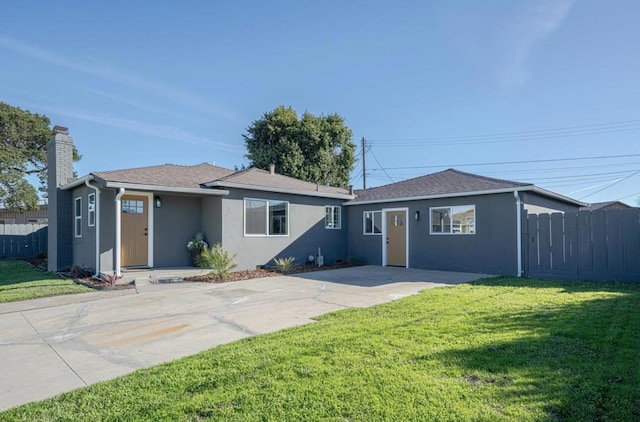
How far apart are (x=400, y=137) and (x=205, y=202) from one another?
21.6 meters

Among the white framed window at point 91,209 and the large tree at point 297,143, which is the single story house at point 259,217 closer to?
the white framed window at point 91,209

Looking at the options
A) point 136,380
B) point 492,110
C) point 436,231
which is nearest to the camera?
point 136,380

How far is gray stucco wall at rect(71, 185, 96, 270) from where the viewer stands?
10.8 metres

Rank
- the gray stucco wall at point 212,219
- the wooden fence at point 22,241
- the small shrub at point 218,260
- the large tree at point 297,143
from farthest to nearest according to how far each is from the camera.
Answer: the large tree at point 297,143 → the wooden fence at point 22,241 → the gray stucco wall at point 212,219 → the small shrub at point 218,260

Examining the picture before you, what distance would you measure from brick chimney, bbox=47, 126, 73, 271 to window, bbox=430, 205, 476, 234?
41.4 ft

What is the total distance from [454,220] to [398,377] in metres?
10.2

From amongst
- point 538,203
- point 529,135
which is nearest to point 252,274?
point 538,203

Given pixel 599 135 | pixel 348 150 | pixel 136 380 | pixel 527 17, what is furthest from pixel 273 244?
pixel 599 135

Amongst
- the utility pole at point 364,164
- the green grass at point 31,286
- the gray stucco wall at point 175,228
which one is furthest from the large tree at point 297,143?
the green grass at point 31,286

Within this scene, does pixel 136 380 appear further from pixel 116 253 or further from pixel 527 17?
pixel 527 17

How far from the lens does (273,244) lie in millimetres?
13039

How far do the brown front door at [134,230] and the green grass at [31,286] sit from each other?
1.65 m

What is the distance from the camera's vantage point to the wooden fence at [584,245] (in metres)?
9.23

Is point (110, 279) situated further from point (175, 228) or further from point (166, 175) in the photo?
point (166, 175)
